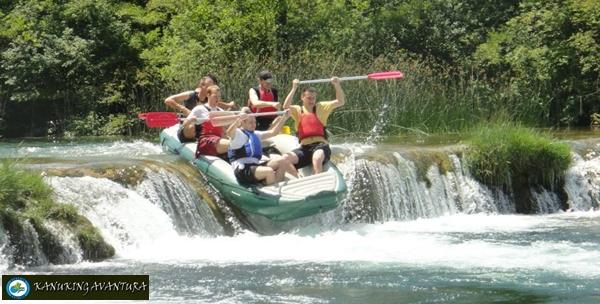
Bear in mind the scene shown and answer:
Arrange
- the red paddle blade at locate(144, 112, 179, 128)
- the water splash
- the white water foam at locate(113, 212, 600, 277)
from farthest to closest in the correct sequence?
the water splash, the red paddle blade at locate(144, 112, 179, 128), the white water foam at locate(113, 212, 600, 277)

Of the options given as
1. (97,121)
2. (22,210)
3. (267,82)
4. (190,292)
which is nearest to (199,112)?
(267,82)

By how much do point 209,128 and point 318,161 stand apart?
Result: 1.33 meters

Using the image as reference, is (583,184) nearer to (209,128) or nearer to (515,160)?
(515,160)

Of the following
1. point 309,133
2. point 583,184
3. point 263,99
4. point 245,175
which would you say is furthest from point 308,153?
point 583,184

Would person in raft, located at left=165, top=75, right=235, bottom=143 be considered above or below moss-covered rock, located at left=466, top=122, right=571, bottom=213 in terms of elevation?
above

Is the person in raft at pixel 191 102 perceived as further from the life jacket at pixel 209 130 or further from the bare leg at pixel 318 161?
the bare leg at pixel 318 161

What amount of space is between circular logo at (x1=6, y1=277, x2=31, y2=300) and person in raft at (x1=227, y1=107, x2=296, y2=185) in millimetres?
3146

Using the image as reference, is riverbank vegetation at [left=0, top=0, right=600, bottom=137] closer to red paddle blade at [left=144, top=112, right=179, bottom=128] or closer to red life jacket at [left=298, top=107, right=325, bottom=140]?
red paddle blade at [left=144, top=112, right=179, bottom=128]

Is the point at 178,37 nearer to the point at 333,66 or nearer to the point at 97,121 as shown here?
the point at 97,121

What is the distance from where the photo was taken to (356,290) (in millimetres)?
7715

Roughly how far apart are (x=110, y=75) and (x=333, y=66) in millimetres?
7843

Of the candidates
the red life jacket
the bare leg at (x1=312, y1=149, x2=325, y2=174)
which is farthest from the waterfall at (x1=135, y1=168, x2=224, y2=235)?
the red life jacket

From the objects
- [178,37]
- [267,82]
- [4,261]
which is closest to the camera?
[4,261]

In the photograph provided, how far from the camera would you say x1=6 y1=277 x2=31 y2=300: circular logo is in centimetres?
751
